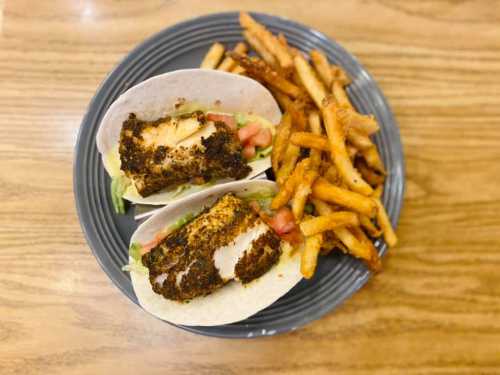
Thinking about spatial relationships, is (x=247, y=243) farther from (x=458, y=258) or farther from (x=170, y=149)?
(x=458, y=258)

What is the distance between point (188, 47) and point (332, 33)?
2.30ft

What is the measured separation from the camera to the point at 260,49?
194 cm

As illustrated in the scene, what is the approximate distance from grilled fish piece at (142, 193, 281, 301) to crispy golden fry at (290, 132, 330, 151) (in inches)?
12.9

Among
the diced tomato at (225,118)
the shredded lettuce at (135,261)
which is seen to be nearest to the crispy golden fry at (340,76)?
the diced tomato at (225,118)

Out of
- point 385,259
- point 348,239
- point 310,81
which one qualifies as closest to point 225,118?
point 310,81

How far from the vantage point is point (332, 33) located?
7.31 feet

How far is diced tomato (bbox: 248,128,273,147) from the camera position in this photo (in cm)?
194

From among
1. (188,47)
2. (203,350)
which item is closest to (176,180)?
(188,47)

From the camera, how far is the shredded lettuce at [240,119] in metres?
1.97

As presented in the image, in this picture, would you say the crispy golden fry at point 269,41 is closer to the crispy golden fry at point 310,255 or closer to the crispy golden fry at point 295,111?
the crispy golden fry at point 295,111

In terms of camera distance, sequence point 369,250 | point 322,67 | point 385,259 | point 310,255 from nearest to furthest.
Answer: point 310,255, point 369,250, point 322,67, point 385,259

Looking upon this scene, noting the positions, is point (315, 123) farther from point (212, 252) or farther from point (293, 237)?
point (212, 252)

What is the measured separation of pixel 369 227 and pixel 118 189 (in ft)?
3.32

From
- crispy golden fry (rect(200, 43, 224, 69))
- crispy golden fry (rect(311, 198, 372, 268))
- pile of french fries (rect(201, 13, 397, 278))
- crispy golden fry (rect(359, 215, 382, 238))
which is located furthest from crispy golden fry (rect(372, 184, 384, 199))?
crispy golden fry (rect(200, 43, 224, 69))
